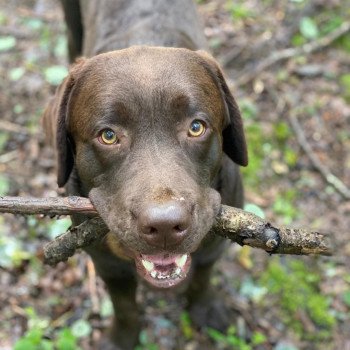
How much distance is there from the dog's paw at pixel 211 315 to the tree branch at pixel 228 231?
5.16 ft

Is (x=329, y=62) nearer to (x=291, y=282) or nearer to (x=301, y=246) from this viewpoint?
(x=291, y=282)

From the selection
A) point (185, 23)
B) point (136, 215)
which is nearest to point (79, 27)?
point (185, 23)

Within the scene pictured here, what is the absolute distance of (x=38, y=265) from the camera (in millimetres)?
4328

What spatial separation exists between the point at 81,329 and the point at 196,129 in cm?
192

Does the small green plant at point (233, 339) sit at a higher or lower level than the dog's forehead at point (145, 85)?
lower

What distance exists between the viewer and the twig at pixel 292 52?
5.59 metres

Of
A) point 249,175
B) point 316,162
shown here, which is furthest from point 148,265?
point 316,162

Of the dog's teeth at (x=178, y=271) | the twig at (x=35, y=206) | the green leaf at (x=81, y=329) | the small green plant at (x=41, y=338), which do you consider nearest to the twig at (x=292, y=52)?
the green leaf at (x=81, y=329)

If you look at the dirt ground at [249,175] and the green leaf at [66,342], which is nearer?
the green leaf at [66,342]

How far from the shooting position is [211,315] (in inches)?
165

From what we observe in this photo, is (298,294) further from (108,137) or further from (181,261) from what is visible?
(108,137)

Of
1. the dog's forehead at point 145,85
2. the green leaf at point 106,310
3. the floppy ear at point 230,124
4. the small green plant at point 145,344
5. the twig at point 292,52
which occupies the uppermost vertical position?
the dog's forehead at point 145,85

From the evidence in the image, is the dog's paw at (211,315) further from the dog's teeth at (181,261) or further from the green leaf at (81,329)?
the dog's teeth at (181,261)

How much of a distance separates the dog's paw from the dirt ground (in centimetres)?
7
